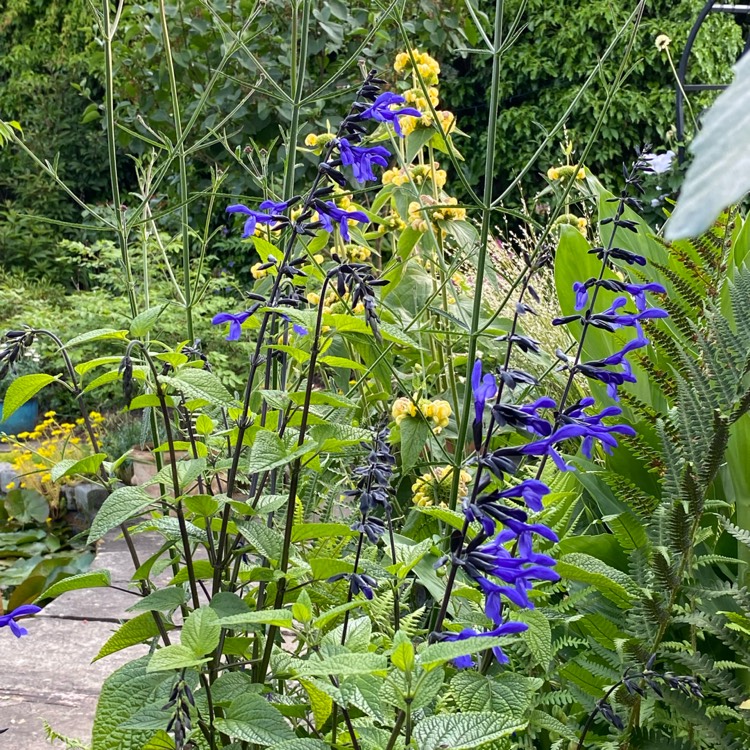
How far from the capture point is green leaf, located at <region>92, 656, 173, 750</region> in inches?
43.0

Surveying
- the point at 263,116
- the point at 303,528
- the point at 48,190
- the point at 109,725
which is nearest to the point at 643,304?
the point at 303,528

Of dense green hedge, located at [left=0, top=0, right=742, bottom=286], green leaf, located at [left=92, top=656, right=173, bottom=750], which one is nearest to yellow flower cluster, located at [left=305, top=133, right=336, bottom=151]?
green leaf, located at [left=92, top=656, right=173, bottom=750]

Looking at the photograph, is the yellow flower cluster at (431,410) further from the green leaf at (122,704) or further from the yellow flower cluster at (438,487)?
the green leaf at (122,704)

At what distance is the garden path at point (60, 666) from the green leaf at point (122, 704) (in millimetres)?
1093

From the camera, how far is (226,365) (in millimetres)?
5426

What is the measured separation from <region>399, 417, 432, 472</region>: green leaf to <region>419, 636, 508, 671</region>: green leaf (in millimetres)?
927

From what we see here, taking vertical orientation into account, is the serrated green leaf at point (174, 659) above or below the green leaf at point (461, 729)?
below

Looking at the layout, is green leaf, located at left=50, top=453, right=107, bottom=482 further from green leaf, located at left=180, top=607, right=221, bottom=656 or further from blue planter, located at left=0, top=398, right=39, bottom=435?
blue planter, located at left=0, top=398, right=39, bottom=435

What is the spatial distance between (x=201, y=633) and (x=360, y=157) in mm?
686

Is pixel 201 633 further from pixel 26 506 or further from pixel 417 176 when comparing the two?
pixel 26 506

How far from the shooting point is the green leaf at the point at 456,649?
75 cm

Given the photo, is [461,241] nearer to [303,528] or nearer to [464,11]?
[303,528]

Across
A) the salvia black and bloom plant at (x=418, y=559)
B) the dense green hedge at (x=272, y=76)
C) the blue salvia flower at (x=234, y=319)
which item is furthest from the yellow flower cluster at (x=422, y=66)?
the dense green hedge at (x=272, y=76)

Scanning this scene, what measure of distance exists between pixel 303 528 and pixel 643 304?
60 centimetres
